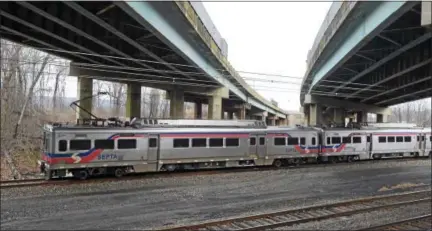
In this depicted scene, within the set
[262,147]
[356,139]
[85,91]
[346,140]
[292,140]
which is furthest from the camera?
[85,91]

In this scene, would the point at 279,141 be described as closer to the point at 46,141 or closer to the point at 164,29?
the point at 164,29

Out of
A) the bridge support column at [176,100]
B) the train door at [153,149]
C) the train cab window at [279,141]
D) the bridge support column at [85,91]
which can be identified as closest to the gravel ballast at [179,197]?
the train door at [153,149]

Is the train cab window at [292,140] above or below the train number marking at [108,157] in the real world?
above

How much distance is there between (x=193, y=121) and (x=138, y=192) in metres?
6.90

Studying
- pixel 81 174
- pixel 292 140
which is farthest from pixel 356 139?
pixel 81 174

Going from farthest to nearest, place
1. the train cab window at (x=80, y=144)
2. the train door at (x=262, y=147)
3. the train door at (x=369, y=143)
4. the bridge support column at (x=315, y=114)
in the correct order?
the bridge support column at (x=315, y=114), the train door at (x=369, y=143), the train door at (x=262, y=147), the train cab window at (x=80, y=144)

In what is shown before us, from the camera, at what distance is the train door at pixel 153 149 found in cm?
1961

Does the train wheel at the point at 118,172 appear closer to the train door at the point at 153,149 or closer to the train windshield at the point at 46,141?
the train door at the point at 153,149

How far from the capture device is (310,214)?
12648mm

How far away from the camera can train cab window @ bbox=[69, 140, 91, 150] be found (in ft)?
58.1

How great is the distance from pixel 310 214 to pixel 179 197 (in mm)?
4831

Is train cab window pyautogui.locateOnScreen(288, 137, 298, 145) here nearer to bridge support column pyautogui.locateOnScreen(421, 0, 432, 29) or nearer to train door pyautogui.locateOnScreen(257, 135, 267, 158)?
train door pyautogui.locateOnScreen(257, 135, 267, 158)

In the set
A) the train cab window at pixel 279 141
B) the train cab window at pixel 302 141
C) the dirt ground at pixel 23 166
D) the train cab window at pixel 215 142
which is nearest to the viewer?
the dirt ground at pixel 23 166

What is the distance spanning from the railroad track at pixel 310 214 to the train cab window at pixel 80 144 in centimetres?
895
